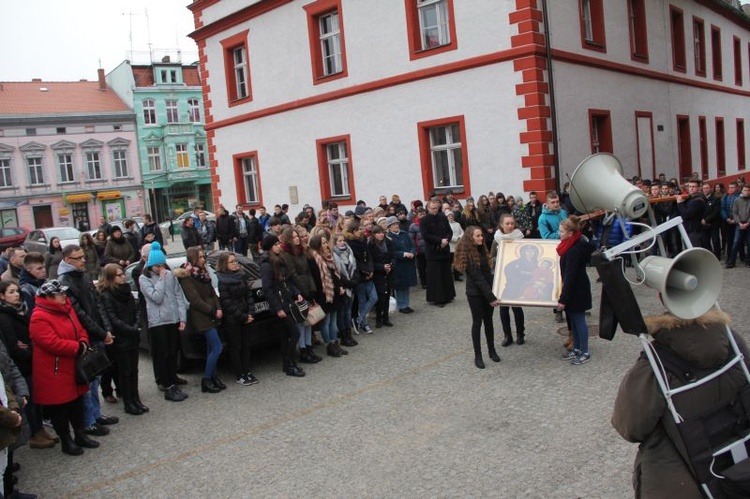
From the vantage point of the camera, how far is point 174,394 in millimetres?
7867

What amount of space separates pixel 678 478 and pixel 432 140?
1526 cm

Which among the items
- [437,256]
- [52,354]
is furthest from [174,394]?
[437,256]

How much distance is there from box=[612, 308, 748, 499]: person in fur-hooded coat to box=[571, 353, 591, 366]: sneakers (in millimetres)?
4602

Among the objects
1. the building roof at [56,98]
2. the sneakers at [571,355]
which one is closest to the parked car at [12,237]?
the building roof at [56,98]

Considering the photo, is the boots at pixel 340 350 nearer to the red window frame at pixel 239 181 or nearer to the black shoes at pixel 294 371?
the black shoes at pixel 294 371

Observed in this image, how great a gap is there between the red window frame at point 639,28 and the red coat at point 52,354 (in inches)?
756

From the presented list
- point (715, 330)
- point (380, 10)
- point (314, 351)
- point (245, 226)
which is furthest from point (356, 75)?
point (715, 330)

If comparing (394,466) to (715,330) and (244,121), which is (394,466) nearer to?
(715,330)

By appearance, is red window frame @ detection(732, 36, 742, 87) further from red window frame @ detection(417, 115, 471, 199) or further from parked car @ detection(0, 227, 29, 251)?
parked car @ detection(0, 227, 29, 251)

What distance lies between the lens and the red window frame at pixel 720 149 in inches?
1085

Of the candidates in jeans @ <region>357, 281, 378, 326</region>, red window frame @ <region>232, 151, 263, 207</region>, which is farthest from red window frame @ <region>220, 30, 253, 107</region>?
jeans @ <region>357, 281, 378, 326</region>

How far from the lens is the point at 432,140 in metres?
17.9

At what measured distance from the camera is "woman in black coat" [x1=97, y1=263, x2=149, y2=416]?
725 cm

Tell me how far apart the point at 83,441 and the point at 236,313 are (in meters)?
2.21
